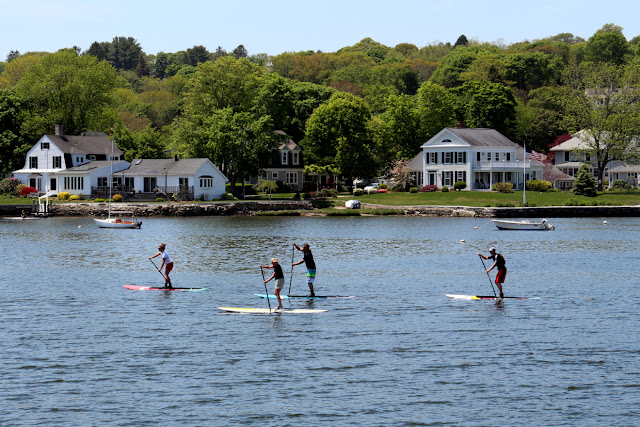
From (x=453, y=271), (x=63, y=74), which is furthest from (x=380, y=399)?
(x=63, y=74)

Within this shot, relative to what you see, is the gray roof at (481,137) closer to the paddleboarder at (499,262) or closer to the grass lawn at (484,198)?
the grass lawn at (484,198)

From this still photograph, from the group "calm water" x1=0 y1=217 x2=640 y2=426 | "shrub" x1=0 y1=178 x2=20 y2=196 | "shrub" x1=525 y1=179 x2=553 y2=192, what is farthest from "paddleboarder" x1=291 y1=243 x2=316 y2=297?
"shrub" x1=0 y1=178 x2=20 y2=196

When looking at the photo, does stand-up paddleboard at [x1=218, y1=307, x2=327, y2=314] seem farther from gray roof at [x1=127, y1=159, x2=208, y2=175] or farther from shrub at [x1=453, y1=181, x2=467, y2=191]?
shrub at [x1=453, y1=181, x2=467, y2=191]

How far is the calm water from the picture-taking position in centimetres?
2209

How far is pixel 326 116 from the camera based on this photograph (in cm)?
12675

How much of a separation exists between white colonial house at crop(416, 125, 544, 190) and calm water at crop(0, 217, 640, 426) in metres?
68.5

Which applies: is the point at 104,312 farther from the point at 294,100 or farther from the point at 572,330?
the point at 294,100

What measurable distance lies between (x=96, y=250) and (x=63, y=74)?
260ft

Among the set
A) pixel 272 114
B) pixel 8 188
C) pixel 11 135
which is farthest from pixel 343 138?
pixel 11 135

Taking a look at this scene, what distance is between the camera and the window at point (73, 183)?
121 metres

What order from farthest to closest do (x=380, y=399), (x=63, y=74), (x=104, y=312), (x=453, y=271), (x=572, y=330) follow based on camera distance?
(x=63, y=74) < (x=453, y=271) < (x=104, y=312) < (x=572, y=330) < (x=380, y=399)

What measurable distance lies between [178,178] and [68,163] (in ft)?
66.1

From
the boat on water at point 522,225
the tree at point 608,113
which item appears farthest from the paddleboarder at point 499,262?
the tree at point 608,113

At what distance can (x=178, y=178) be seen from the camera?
117938 millimetres
